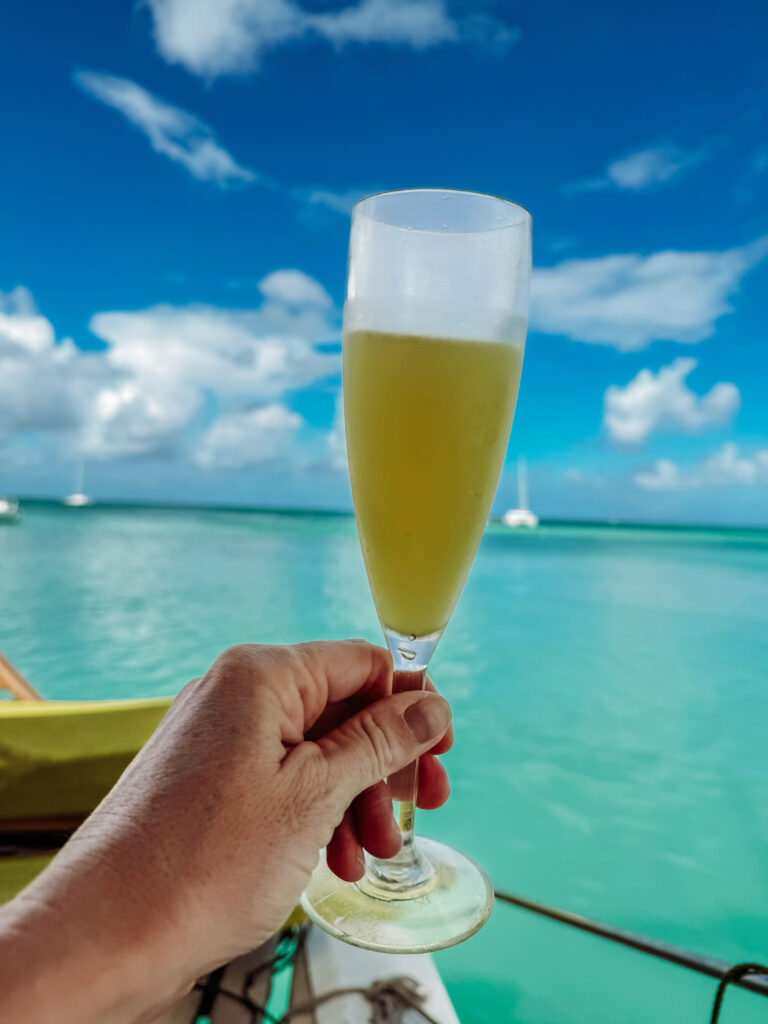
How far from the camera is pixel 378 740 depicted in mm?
719

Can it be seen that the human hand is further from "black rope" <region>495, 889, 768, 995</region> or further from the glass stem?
"black rope" <region>495, 889, 768, 995</region>

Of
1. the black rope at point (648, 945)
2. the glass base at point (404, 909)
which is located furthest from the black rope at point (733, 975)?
the glass base at point (404, 909)

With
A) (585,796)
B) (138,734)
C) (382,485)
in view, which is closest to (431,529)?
(382,485)

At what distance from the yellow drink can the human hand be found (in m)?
0.11

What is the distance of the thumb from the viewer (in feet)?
2.28

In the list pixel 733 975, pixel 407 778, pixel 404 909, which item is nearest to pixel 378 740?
pixel 407 778

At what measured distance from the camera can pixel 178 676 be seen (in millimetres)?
6926

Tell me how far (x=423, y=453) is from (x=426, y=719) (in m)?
0.27

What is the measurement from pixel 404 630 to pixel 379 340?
12.2 inches

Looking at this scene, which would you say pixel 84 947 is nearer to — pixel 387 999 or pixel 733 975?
pixel 387 999

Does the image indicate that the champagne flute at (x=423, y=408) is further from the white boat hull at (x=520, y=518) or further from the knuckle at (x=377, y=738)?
the white boat hull at (x=520, y=518)

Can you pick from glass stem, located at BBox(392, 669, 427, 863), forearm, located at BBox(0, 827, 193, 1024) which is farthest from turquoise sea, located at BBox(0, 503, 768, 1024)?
forearm, located at BBox(0, 827, 193, 1024)

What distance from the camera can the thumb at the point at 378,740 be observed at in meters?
0.70

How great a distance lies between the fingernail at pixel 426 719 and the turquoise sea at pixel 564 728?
6.85 feet
